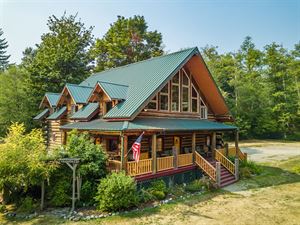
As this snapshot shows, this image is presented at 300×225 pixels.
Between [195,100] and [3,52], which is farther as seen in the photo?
[3,52]

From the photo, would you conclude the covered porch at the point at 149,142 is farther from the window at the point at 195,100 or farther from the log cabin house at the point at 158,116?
the window at the point at 195,100

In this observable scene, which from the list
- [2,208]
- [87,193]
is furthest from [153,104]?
[2,208]

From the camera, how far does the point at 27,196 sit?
12664 mm

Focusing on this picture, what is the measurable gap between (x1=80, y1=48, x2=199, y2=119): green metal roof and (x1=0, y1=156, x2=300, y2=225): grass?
578 centimetres

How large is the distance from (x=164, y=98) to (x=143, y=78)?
7.45 ft

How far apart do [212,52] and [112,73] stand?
44.6 meters

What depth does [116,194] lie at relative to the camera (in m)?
11.6

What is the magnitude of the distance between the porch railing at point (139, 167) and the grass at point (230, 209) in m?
2.28

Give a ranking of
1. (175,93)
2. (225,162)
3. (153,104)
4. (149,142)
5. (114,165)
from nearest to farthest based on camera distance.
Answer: (114,165) → (153,104) → (149,142) → (225,162) → (175,93)

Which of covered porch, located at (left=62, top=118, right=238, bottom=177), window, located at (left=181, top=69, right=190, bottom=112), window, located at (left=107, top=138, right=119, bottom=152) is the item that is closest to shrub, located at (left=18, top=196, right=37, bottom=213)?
covered porch, located at (left=62, top=118, right=238, bottom=177)

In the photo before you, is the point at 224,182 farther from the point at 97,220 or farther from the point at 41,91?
the point at 41,91

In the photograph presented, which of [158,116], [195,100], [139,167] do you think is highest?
[195,100]

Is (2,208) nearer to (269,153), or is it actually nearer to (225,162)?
(225,162)

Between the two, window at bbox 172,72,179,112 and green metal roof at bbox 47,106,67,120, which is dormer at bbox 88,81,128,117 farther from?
green metal roof at bbox 47,106,67,120
